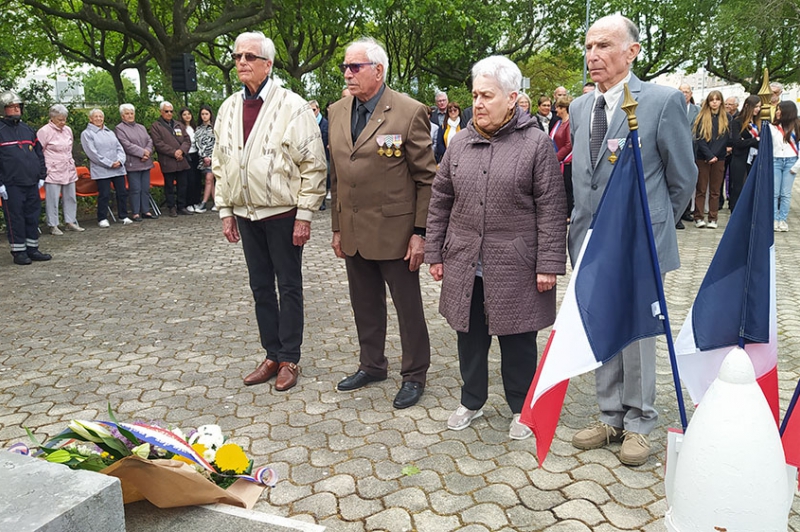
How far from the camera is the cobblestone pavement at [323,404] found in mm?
3324

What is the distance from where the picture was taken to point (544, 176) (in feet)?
11.9

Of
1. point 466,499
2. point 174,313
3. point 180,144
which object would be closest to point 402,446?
point 466,499

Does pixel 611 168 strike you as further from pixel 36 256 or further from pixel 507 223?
pixel 36 256

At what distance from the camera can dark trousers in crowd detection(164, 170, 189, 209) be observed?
13.9 meters

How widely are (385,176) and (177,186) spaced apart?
10.6 metres

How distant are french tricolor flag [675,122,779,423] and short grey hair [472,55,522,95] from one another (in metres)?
1.36

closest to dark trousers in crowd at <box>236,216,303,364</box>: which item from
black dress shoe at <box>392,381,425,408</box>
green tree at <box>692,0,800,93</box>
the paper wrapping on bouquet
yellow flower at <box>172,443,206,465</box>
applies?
black dress shoe at <box>392,381,425,408</box>

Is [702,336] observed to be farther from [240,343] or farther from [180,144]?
[180,144]

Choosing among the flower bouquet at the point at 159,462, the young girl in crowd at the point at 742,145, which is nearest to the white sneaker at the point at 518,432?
the flower bouquet at the point at 159,462

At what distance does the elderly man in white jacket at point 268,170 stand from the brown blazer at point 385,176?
0.24m

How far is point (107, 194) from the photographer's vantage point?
496 inches

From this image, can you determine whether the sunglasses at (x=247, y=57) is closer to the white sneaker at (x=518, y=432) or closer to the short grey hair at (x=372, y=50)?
the short grey hair at (x=372, y=50)

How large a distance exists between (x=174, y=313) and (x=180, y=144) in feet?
25.3

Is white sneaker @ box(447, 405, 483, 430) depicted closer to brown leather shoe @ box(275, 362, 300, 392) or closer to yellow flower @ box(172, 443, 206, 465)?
brown leather shoe @ box(275, 362, 300, 392)
